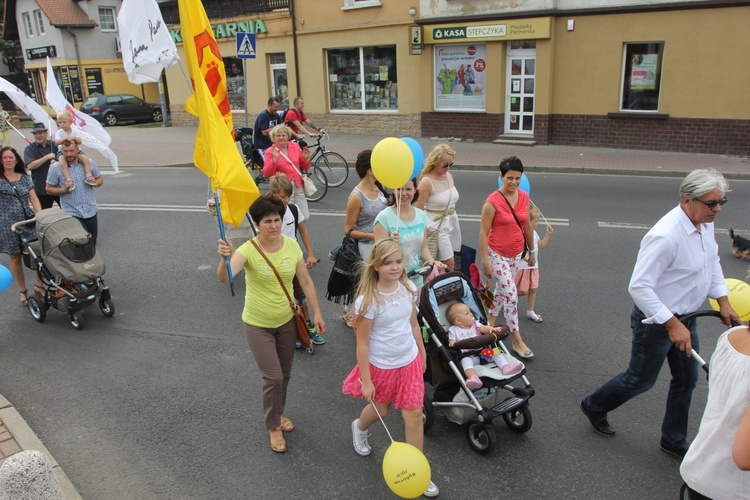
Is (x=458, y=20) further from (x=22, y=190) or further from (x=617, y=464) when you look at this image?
(x=617, y=464)

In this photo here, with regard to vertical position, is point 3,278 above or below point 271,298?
below

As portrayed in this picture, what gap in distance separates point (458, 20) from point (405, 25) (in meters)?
2.02

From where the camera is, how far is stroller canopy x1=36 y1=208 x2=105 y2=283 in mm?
6102

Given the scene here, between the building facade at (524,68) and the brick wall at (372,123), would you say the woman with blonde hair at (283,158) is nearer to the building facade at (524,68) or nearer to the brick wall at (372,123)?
the building facade at (524,68)

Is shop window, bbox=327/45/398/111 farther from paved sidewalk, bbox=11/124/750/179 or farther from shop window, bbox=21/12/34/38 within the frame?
shop window, bbox=21/12/34/38

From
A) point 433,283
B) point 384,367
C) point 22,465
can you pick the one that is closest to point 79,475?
point 22,465

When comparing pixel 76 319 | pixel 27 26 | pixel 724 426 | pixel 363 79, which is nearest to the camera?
pixel 724 426

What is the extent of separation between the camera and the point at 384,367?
3.66 metres

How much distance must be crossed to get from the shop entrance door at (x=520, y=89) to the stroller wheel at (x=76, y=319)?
1423cm

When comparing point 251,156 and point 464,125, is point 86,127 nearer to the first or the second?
point 251,156

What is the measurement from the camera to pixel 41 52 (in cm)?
3797

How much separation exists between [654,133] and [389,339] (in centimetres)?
1480

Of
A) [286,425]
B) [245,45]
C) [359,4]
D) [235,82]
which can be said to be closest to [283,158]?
[286,425]

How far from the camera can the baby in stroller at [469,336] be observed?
4066mm
